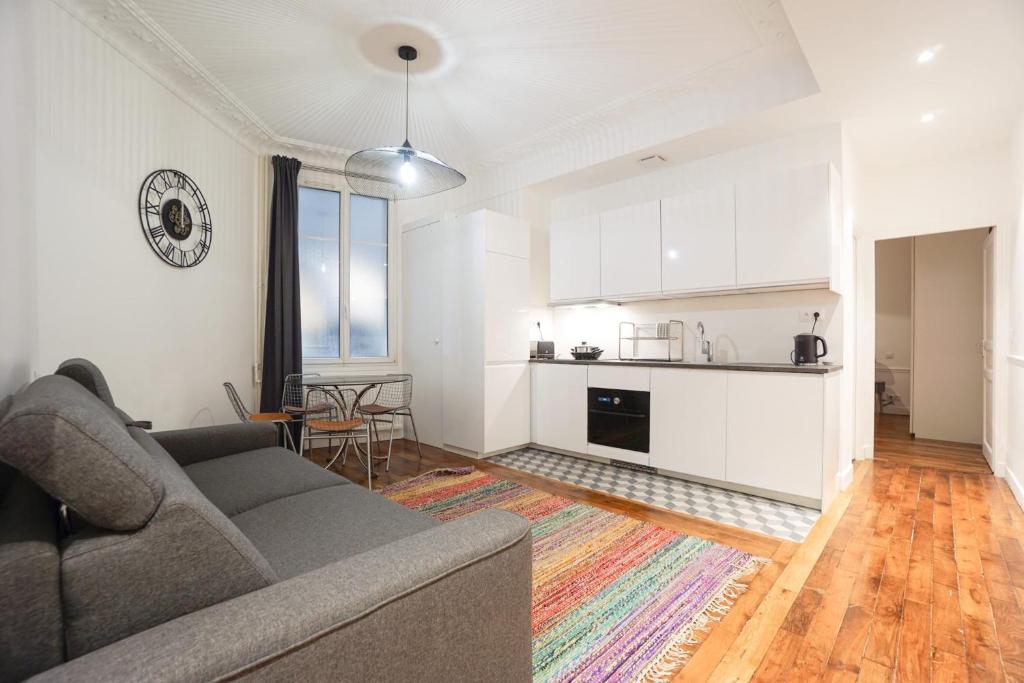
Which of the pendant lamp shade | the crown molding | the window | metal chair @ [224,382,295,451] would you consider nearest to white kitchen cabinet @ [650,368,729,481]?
the pendant lamp shade

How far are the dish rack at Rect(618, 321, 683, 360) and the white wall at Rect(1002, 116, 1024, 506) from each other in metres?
2.16

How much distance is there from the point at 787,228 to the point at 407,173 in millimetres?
2595

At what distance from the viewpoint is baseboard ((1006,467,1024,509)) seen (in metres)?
3.03

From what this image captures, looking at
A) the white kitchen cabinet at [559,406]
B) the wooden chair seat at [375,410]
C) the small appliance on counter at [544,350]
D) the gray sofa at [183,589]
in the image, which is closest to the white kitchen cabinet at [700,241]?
the white kitchen cabinet at [559,406]

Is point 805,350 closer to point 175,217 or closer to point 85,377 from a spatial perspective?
point 85,377

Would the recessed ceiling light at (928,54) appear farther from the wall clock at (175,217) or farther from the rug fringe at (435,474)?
the wall clock at (175,217)

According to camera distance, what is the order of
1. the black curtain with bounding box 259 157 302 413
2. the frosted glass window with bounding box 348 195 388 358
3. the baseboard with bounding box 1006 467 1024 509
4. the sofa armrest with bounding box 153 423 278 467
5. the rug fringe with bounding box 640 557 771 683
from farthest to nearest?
the frosted glass window with bounding box 348 195 388 358, the black curtain with bounding box 259 157 302 413, the baseboard with bounding box 1006 467 1024 509, the sofa armrest with bounding box 153 423 278 467, the rug fringe with bounding box 640 557 771 683

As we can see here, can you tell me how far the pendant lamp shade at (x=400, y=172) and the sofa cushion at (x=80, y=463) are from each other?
7.79 ft

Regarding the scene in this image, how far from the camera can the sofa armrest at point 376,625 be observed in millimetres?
606

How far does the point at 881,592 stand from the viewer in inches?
79.0

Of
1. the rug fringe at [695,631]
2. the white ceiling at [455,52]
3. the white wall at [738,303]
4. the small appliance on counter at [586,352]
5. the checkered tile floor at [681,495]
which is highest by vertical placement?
the white ceiling at [455,52]

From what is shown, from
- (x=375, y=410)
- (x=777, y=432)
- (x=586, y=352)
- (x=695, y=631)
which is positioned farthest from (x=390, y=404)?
(x=695, y=631)

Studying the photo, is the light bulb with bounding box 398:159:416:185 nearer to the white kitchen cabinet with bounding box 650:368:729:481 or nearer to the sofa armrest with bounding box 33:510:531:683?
the white kitchen cabinet with bounding box 650:368:729:481

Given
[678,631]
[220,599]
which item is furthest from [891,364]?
[220,599]
